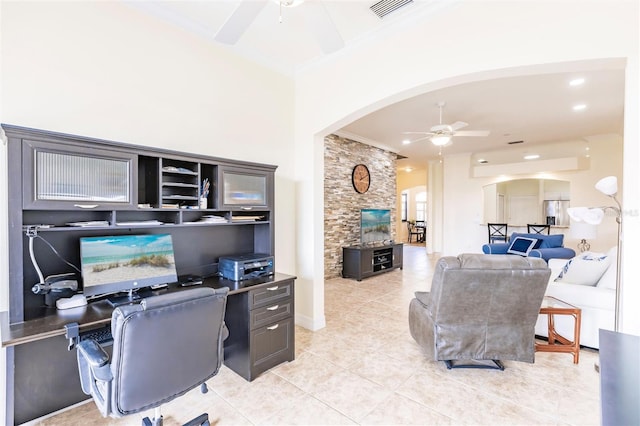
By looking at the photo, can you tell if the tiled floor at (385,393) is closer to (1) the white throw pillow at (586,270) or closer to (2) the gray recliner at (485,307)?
(2) the gray recliner at (485,307)

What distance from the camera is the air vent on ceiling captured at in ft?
8.42

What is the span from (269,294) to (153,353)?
1.17 metres

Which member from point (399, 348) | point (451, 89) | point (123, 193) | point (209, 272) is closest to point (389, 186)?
point (451, 89)

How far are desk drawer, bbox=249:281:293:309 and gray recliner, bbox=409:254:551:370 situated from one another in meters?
1.30

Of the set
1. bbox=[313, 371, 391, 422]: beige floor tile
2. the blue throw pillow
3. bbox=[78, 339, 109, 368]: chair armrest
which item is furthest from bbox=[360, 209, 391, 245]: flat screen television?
bbox=[78, 339, 109, 368]: chair armrest

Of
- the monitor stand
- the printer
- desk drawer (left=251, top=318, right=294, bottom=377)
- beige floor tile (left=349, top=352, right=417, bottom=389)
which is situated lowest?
beige floor tile (left=349, top=352, right=417, bottom=389)

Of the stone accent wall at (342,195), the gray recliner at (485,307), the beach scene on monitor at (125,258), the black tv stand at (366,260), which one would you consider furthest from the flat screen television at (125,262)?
the black tv stand at (366,260)

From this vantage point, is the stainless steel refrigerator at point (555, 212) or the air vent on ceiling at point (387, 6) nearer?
the air vent on ceiling at point (387, 6)

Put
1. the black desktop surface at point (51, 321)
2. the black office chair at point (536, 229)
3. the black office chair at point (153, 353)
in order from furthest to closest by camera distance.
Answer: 1. the black office chair at point (536, 229)
2. the black desktop surface at point (51, 321)
3. the black office chair at point (153, 353)

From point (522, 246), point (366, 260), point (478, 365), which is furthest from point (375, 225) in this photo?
point (478, 365)

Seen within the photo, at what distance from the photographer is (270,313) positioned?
2.62 m

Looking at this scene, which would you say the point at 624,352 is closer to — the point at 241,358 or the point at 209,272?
the point at 241,358

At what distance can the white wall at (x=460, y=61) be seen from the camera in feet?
6.61

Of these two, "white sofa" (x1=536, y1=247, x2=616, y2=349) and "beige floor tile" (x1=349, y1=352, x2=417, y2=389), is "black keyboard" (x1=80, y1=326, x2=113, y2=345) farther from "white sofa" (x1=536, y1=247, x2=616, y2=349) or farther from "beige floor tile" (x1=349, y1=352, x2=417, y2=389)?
"white sofa" (x1=536, y1=247, x2=616, y2=349)
